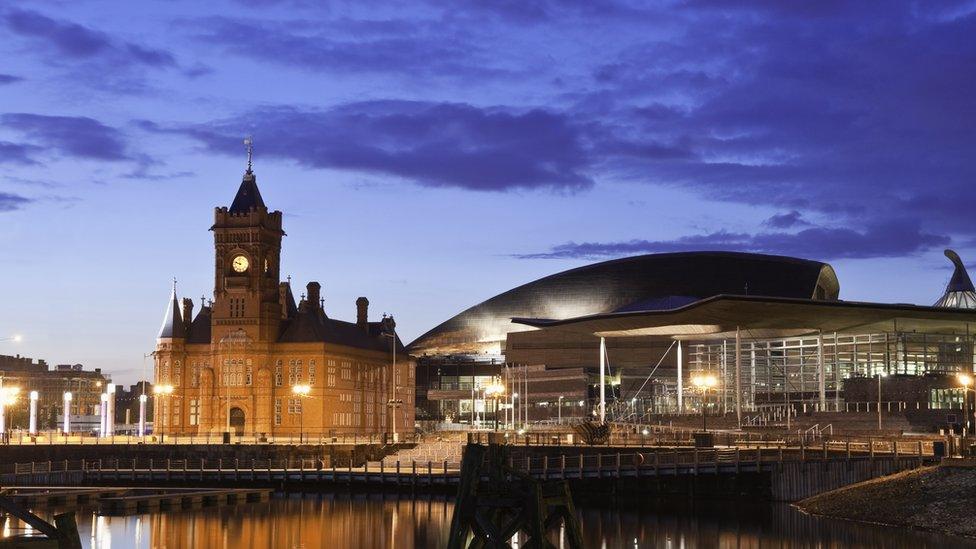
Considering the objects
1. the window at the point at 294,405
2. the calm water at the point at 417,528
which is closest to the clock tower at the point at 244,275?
the window at the point at 294,405

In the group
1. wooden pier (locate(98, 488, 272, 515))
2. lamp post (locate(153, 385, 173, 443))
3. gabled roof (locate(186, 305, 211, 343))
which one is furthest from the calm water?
gabled roof (locate(186, 305, 211, 343))

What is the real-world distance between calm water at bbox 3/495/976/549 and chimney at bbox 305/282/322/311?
203 ft

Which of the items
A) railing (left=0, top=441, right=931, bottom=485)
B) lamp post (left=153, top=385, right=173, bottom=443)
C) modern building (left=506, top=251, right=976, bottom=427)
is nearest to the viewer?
railing (left=0, top=441, right=931, bottom=485)

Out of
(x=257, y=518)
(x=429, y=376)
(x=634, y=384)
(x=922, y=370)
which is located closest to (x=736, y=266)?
(x=634, y=384)

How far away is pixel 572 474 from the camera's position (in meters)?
79.0

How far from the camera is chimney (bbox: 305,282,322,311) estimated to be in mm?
136625

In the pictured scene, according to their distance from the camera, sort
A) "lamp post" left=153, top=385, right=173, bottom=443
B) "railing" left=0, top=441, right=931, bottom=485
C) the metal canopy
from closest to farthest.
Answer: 1. "railing" left=0, top=441, right=931, bottom=485
2. the metal canopy
3. "lamp post" left=153, top=385, right=173, bottom=443

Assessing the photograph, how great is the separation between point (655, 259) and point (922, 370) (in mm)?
72426

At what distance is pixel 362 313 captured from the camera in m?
149

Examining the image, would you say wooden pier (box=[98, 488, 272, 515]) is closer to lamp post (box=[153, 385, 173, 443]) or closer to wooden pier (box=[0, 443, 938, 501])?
wooden pier (box=[0, 443, 938, 501])

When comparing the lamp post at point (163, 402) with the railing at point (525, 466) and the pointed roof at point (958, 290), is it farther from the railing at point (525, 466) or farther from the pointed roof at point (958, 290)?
the pointed roof at point (958, 290)

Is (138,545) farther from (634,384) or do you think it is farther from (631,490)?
(634,384)

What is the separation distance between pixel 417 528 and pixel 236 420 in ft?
223

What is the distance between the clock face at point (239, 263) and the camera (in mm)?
129375
